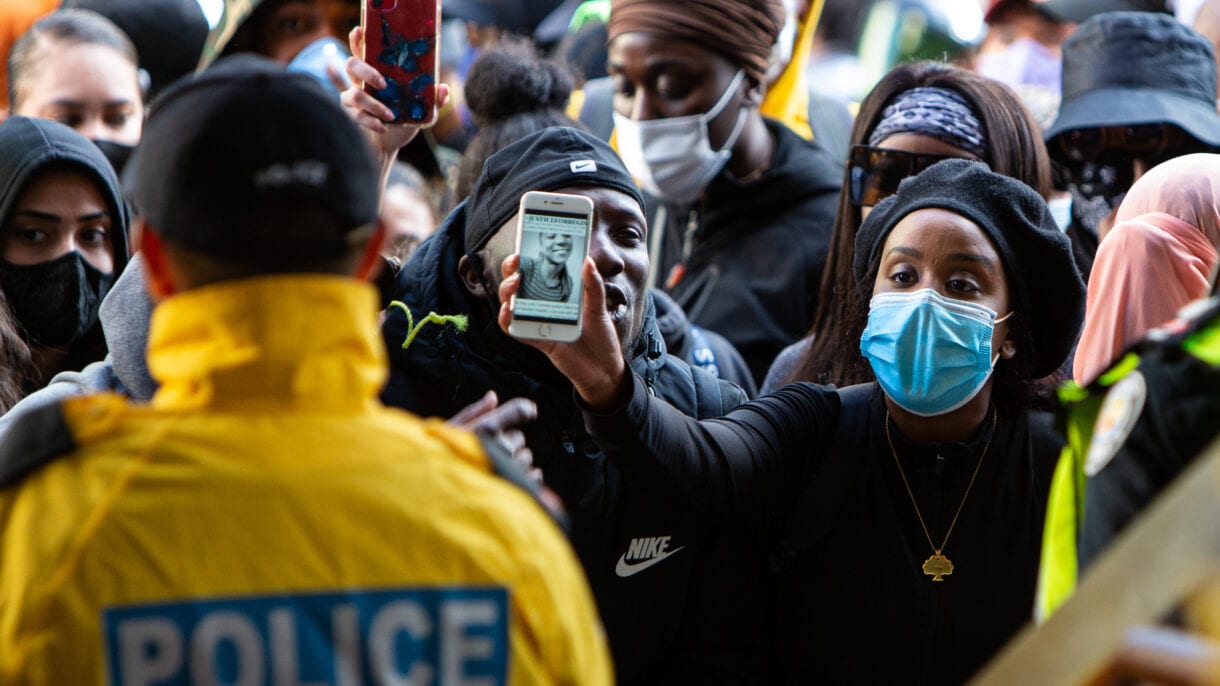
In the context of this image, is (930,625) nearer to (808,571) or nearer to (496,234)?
(808,571)

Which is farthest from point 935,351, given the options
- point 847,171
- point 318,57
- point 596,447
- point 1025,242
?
point 318,57

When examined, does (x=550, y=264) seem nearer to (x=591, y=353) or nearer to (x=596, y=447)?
(x=591, y=353)

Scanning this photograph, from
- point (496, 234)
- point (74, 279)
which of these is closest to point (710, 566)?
point (496, 234)

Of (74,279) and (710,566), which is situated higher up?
(74,279)

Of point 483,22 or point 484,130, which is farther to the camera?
point 483,22

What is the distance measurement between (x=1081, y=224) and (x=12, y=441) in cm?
367

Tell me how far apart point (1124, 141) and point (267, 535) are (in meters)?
3.80

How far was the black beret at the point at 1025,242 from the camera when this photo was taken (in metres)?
3.48

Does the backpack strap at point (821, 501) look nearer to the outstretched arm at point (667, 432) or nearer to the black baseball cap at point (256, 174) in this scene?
the outstretched arm at point (667, 432)

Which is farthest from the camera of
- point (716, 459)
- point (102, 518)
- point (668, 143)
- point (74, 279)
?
point (668, 143)

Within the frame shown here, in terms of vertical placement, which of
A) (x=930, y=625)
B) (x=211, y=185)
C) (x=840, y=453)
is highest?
(x=211, y=185)

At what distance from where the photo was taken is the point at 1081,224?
480 centimetres

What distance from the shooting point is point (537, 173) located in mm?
3430

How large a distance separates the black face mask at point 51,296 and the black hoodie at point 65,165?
0.09 metres
